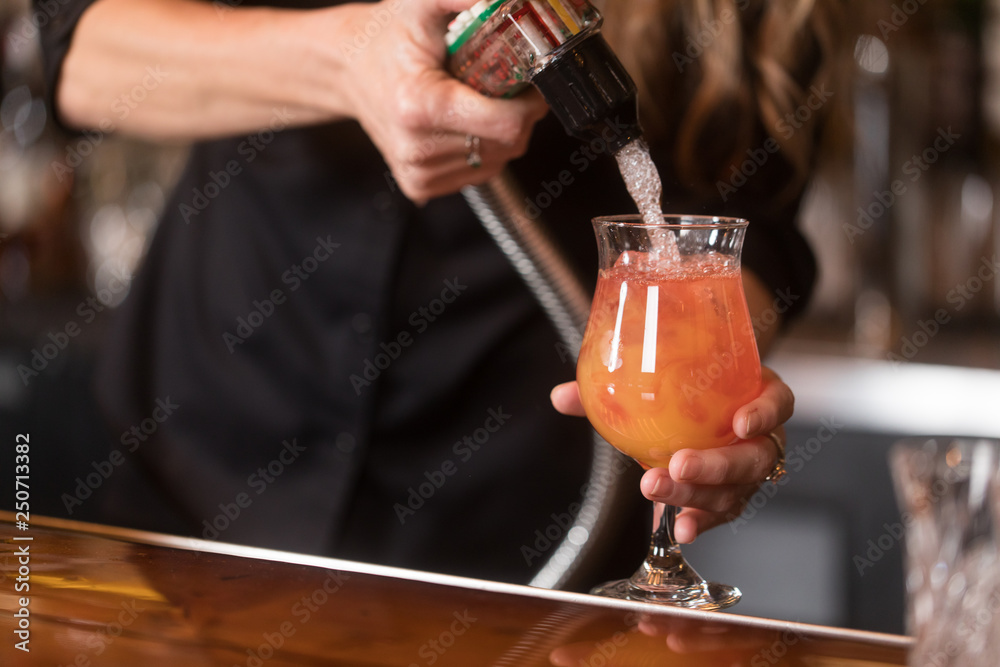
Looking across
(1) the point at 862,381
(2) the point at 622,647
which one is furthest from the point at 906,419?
(2) the point at 622,647

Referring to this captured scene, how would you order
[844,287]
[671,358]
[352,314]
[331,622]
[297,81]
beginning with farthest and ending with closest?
[844,287] → [352,314] → [297,81] → [671,358] → [331,622]

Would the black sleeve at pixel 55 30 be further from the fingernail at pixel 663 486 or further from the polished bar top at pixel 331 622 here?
the fingernail at pixel 663 486

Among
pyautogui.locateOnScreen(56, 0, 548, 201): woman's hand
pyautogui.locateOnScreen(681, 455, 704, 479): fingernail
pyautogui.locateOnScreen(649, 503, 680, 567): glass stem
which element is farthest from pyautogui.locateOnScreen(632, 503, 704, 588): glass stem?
pyautogui.locateOnScreen(56, 0, 548, 201): woman's hand

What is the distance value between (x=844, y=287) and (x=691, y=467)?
2.47 m

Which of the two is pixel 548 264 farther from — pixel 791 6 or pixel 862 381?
pixel 862 381

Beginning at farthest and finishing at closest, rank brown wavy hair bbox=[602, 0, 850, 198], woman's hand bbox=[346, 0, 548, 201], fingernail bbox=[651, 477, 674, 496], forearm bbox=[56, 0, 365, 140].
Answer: brown wavy hair bbox=[602, 0, 850, 198], forearm bbox=[56, 0, 365, 140], woman's hand bbox=[346, 0, 548, 201], fingernail bbox=[651, 477, 674, 496]

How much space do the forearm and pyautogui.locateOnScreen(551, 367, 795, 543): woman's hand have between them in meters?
0.60

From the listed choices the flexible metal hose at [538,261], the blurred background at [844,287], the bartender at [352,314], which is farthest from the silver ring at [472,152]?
the blurred background at [844,287]

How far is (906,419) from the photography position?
2.44 metres

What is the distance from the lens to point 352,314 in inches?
54.3

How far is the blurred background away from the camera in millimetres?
2469

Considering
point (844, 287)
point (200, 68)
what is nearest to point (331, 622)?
point (200, 68)

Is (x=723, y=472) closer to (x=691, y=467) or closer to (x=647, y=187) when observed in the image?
(x=691, y=467)

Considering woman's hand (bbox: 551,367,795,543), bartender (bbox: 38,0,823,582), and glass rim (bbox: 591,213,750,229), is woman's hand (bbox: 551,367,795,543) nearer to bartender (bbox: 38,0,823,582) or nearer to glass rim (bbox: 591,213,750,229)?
glass rim (bbox: 591,213,750,229)
